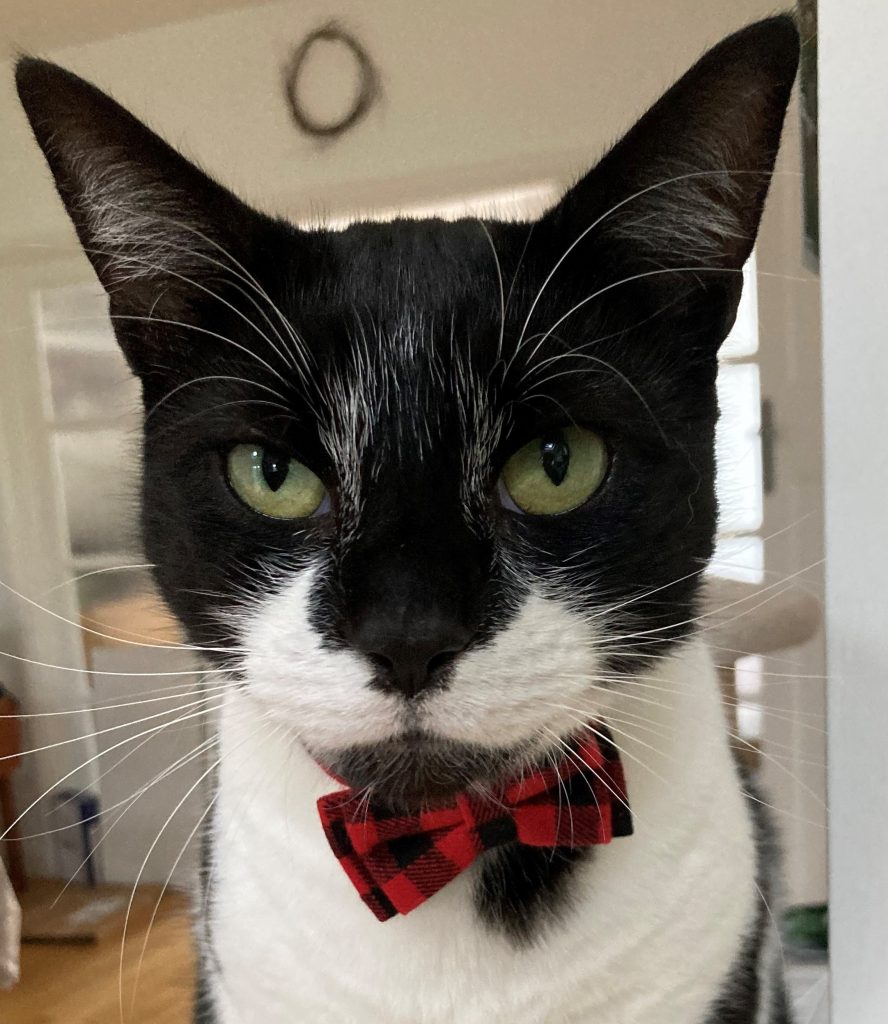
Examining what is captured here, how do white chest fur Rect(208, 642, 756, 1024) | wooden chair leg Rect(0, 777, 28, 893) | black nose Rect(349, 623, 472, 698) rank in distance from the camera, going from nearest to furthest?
black nose Rect(349, 623, 472, 698), white chest fur Rect(208, 642, 756, 1024), wooden chair leg Rect(0, 777, 28, 893)

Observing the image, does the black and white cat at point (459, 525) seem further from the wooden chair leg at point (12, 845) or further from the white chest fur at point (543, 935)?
the wooden chair leg at point (12, 845)

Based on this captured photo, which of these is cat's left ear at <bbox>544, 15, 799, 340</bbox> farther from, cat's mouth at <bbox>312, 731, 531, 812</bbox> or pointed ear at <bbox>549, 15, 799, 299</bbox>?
cat's mouth at <bbox>312, 731, 531, 812</bbox>

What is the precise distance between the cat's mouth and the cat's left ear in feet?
0.90

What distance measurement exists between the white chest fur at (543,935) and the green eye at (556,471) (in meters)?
0.14

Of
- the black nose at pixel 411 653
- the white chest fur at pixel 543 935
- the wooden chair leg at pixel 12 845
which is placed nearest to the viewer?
the black nose at pixel 411 653

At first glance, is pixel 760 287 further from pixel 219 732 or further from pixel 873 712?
pixel 219 732

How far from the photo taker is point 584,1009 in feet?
1.58

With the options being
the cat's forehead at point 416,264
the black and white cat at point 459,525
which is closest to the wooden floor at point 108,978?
the black and white cat at point 459,525

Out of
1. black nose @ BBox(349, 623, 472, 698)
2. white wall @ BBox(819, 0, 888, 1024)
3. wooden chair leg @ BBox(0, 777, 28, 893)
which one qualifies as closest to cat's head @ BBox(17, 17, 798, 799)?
black nose @ BBox(349, 623, 472, 698)

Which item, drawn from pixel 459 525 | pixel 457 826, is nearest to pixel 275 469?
pixel 459 525

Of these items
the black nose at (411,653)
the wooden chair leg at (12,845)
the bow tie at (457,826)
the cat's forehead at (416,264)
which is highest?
the cat's forehead at (416,264)

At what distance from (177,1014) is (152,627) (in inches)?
12.5

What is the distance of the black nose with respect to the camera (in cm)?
37

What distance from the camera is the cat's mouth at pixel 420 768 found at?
0.41 m
